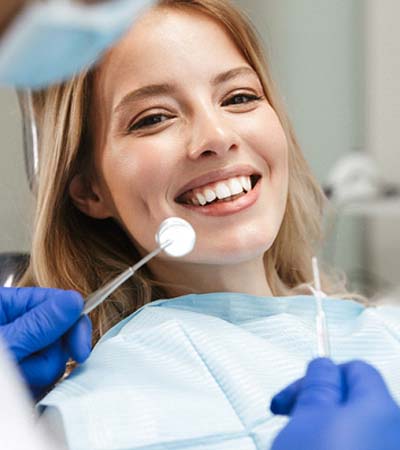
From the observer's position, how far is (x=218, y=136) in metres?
1.04

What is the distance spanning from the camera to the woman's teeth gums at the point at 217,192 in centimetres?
108

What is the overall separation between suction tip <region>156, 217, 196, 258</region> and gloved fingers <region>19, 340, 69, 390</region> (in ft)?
0.65

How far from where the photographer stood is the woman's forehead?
1075 millimetres

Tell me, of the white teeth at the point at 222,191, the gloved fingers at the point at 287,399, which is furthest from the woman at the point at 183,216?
the gloved fingers at the point at 287,399

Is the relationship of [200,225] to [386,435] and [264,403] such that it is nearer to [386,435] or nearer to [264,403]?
[264,403]

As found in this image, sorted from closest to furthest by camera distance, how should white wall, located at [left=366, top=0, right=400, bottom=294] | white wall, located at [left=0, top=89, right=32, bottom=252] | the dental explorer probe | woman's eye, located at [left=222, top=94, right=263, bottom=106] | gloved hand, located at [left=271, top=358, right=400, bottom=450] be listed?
gloved hand, located at [left=271, top=358, right=400, bottom=450] → the dental explorer probe → woman's eye, located at [left=222, top=94, right=263, bottom=106] → white wall, located at [left=0, top=89, right=32, bottom=252] → white wall, located at [left=366, top=0, right=400, bottom=294]

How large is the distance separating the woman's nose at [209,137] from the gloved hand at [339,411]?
38 cm

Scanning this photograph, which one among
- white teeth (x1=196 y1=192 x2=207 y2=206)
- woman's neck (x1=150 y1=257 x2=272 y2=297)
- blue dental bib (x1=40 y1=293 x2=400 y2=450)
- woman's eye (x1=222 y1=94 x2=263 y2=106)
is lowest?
blue dental bib (x1=40 y1=293 x2=400 y2=450)

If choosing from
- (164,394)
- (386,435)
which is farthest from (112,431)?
(386,435)

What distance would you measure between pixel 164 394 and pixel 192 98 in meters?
0.43

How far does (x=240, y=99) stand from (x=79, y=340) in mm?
463

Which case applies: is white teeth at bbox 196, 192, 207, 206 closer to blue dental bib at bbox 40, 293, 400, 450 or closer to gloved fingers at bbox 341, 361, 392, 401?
blue dental bib at bbox 40, 293, 400, 450

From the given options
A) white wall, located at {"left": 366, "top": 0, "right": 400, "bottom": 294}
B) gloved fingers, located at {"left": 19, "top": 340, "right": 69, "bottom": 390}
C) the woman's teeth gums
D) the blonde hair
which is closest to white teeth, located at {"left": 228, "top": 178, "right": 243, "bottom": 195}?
the woman's teeth gums

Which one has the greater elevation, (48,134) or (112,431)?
(48,134)
